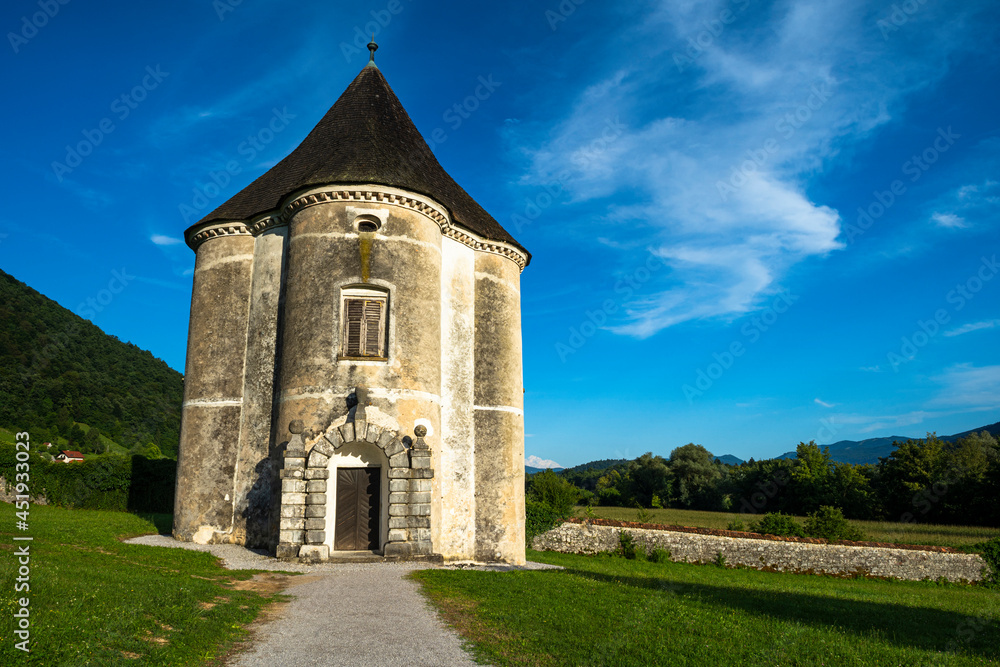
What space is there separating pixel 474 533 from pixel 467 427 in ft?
11.1

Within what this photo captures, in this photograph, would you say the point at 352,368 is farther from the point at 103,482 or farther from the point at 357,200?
the point at 103,482

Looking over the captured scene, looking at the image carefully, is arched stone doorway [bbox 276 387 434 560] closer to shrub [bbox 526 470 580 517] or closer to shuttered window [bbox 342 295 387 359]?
shuttered window [bbox 342 295 387 359]

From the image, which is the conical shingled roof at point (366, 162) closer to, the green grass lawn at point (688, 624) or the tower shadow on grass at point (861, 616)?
the green grass lawn at point (688, 624)

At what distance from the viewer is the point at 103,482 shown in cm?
2756

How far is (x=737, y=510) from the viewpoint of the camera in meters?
52.5

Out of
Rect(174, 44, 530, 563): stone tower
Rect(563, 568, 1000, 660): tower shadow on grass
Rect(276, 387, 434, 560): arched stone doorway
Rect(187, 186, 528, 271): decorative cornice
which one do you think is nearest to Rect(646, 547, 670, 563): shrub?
Rect(174, 44, 530, 563): stone tower

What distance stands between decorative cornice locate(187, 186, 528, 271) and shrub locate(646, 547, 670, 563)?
40.2 feet

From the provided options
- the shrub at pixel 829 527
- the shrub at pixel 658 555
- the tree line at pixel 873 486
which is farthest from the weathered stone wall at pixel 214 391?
the shrub at pixel 829 527

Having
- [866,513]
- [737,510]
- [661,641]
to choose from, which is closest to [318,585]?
[661,641]

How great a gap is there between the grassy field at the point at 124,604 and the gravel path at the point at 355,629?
21.7 inches

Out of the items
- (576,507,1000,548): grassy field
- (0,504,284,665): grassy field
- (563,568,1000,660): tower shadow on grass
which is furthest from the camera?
(576,507,1000,548): grassy field

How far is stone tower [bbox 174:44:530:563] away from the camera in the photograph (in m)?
16.6

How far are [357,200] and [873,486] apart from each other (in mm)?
45624

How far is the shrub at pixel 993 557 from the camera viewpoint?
22938mm
